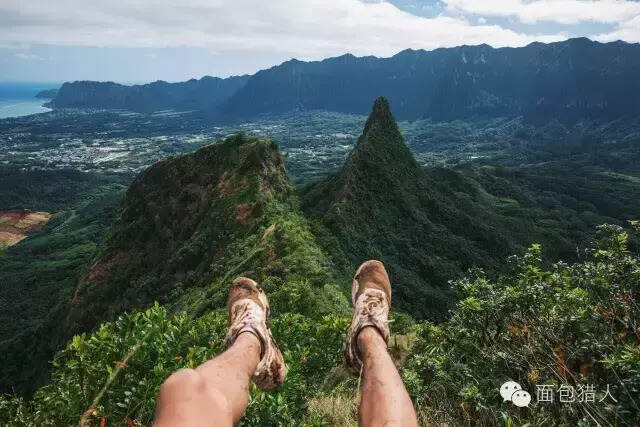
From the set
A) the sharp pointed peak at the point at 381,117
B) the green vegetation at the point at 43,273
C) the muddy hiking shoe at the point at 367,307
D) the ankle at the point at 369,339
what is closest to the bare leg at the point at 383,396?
the ankle at the point at 369,339

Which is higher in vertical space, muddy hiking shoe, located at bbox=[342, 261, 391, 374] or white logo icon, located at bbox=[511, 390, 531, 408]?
muddy hiking shoe, located at bbox=[342, 261, 391, 374]

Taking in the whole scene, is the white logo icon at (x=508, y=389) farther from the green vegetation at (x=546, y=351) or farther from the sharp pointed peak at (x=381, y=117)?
the sharp pointed peak at (x=381, y=117)

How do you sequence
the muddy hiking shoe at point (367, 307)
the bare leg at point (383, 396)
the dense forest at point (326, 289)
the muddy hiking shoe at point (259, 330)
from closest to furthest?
the bare leg at point (383, 396) < the dense forest at point (326, 289) < the muddy hiking shoe at point (259, 330) < the muddy hiking shoe at point (367, 307)

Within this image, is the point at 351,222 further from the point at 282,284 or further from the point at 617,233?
the point at 617,233

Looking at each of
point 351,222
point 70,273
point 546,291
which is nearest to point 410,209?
point 351,222

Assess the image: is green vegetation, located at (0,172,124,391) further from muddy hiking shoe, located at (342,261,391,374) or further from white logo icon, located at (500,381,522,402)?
white logo icon, located at (500,381,522,402)

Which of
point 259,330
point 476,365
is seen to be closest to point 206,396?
point 259,330

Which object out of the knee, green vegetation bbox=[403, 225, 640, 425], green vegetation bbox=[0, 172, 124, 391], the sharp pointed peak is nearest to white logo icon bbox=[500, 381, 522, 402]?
green vegetation bbox=[403, 225, 640, 425]
